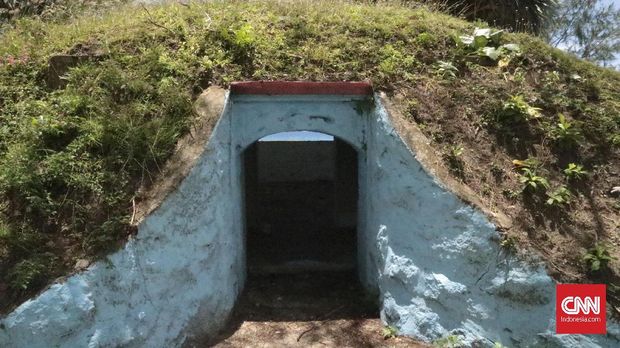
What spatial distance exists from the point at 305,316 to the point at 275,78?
8.38 feet

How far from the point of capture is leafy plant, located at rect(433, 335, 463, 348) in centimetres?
452

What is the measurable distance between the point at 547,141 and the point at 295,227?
15.3 feet

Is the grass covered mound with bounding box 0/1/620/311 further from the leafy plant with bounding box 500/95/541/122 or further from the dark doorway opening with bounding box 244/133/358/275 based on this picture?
the dark doorway opening with bounding box 244/133/358/275

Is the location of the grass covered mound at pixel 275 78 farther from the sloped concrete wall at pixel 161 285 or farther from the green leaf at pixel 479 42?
the sloped concrete wall at pixel 161 285

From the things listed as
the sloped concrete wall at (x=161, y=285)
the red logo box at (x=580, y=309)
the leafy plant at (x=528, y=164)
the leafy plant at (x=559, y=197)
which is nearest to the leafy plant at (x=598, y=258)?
the red logo box at (x=580, y=309)

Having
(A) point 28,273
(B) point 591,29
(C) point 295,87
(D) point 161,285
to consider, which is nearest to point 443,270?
(C) point 295,87

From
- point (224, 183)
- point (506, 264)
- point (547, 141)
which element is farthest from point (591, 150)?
point (224, 183)

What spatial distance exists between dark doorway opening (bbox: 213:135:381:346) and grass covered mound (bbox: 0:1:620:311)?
1.82 metres

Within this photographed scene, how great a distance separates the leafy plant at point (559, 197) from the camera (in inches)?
179

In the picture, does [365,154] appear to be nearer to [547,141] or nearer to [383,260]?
[383,260]

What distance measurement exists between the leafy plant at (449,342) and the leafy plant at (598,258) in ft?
4.21

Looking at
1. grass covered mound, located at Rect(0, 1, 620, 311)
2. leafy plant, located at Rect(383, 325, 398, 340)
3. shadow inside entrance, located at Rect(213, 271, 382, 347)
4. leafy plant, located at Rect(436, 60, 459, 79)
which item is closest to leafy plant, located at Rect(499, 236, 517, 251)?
grass covered mound, located at Rect(0, 1, 620, 311)

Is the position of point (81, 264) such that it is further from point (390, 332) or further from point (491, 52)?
point (491, 52)

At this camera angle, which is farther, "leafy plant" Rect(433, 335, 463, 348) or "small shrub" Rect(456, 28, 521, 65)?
"small shrub" Rect(456, 28, 521, 65)
